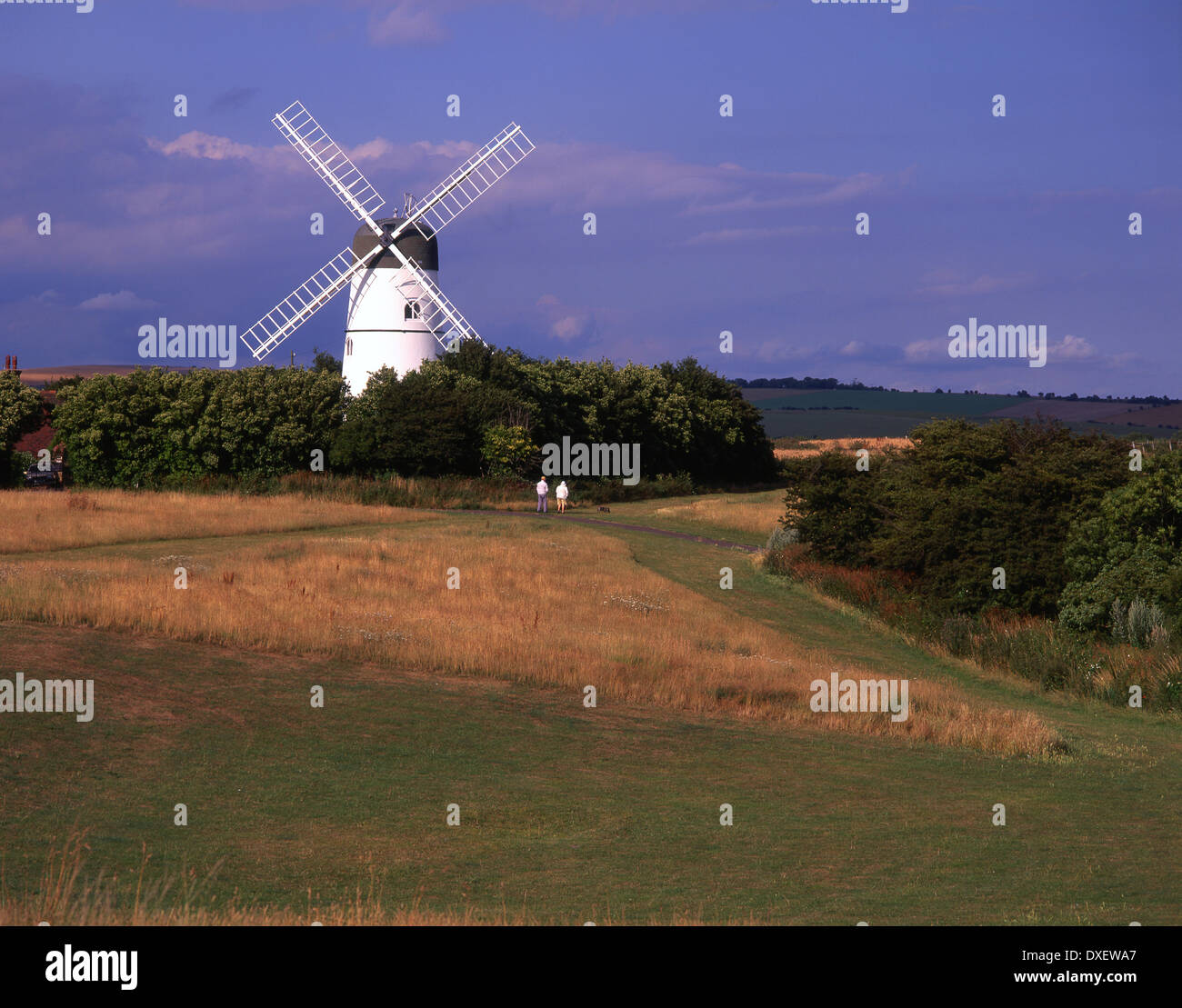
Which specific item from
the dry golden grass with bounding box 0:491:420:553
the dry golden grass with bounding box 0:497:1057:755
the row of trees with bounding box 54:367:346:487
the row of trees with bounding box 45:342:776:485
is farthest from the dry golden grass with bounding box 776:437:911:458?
the dry golden grass with bounding box 0:497:1057:755

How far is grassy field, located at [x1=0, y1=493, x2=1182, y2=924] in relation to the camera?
38.5 ft

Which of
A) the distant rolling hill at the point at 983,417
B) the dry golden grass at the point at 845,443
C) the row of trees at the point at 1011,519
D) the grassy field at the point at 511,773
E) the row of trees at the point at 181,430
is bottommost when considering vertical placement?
the grassy field at the point at 511,773

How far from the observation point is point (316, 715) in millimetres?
19453

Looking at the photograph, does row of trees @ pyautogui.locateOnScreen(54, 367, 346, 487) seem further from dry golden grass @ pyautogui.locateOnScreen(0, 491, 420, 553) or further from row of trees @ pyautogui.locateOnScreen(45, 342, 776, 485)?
dry golden grass @ pyautogui.locateOnScreen(0, 491, 420, 553)

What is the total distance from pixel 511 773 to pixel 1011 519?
24355 millimetres

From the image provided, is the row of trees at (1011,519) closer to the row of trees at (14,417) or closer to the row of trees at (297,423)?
the row of trees at (297,423)

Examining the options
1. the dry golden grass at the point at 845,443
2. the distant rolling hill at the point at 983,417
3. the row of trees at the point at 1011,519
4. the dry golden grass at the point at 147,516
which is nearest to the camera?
the row of trees at the point at 1011,519

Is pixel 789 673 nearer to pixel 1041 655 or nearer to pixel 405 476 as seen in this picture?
pixel 1041 655

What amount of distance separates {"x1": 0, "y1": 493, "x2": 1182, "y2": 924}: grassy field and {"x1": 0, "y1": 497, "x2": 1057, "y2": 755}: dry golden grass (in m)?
0.12

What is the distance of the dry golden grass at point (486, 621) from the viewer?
23.5m

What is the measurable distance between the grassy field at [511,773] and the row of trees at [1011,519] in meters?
4.73

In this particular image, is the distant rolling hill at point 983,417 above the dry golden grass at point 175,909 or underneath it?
above

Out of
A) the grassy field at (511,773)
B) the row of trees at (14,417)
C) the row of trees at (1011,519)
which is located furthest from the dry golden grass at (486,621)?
the row of trees at (14,417)
